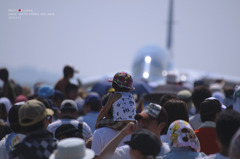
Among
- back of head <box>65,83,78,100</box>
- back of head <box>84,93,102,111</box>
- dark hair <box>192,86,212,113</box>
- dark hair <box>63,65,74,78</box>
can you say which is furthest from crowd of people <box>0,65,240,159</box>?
dark hair <box>63,65,74,78</box>

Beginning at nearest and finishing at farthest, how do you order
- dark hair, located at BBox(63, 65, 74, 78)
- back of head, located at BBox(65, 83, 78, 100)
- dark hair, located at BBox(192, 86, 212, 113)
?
dark hair, located at BBox(192, 86, 212, 113), back of head, located at BBox(65, 83, 78, 100), dark hair, located at BBox(63, 65, 74, 78)

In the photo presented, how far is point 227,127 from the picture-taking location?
2.45 metres

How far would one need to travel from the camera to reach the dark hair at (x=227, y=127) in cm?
243

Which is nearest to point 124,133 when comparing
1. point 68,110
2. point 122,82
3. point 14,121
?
point 122,82

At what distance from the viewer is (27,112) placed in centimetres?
279

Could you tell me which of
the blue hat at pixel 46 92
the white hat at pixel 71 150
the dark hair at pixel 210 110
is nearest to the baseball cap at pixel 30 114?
the white hat at pixel 71 150

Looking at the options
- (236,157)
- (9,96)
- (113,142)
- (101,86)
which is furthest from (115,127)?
(101,86)

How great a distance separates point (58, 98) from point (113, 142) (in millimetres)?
4042

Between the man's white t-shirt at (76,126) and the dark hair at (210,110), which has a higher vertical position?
the dark hair at (210,110)

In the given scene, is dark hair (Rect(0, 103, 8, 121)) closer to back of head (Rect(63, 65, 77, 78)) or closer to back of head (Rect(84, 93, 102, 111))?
back of head (Rect(84, 93, 102, 111))

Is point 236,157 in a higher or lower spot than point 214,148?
higher

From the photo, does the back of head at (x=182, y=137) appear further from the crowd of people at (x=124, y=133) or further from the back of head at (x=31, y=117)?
the back of head at (x=31, y=117)

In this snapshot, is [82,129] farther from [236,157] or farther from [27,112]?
[236,157]

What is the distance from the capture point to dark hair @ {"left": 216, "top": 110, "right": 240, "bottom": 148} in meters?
2.43
